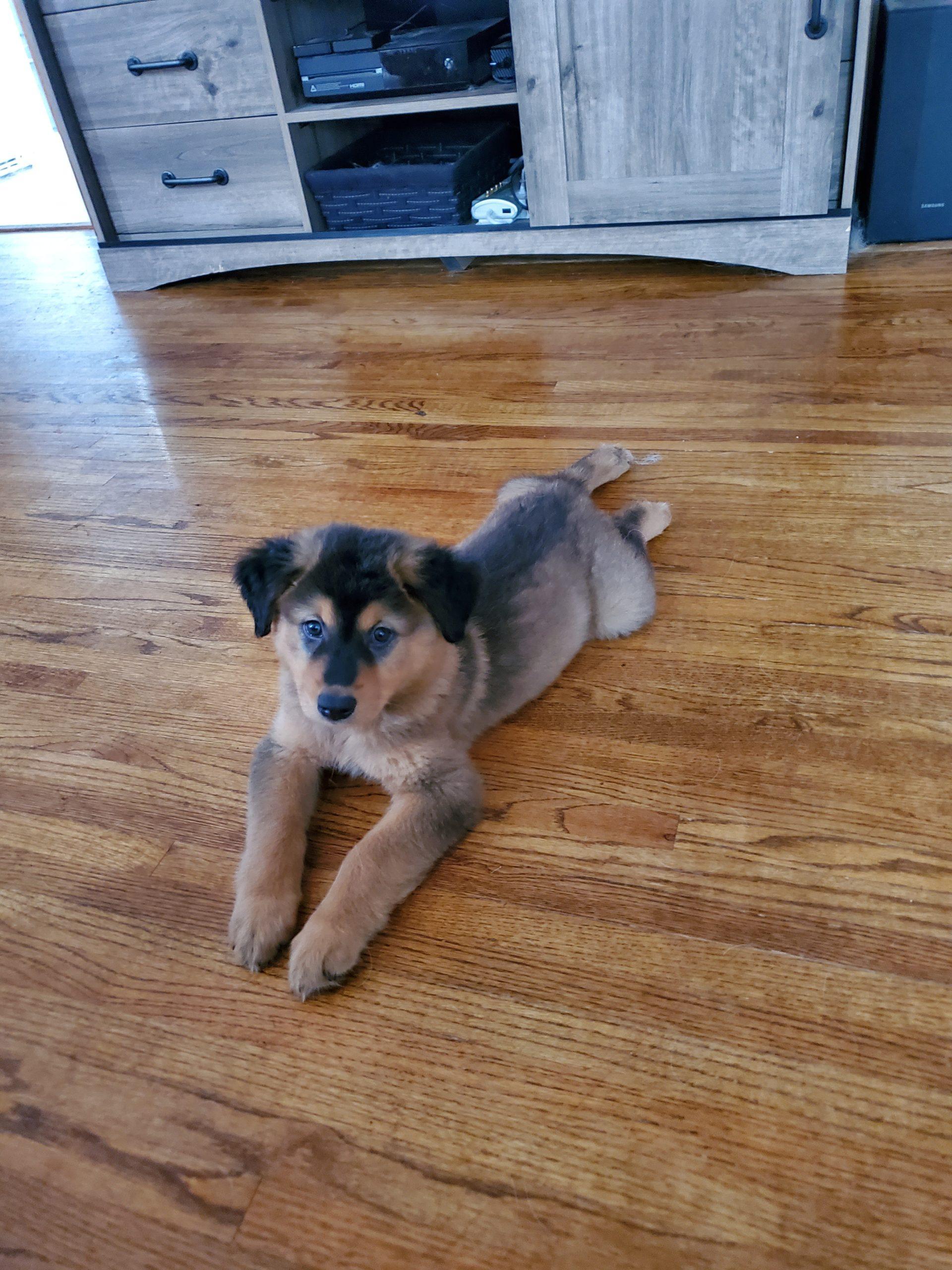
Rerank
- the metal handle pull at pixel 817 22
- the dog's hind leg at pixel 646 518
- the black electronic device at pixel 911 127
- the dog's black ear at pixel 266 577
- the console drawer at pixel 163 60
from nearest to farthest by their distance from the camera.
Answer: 1. the dog's black ear at pixel 266 577
2. the dog's hind leg at pixel 646 518
3. the metal handle pull at pixel 817 22
4. the black electronic device at pixel 911 127
5. the console drawer at pixel 163 60

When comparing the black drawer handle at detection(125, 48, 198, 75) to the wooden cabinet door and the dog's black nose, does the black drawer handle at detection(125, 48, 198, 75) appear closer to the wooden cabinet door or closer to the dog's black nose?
the wooden cabinet door

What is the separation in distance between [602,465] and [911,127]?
66.1 inches

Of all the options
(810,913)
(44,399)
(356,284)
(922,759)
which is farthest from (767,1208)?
(356,284)

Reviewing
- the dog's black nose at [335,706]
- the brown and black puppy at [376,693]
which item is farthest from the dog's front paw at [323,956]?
the dog's black nose at [335,706]

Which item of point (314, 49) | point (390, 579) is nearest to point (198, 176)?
point (314, 49)

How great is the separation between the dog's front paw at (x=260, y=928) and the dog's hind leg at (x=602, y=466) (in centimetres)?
115

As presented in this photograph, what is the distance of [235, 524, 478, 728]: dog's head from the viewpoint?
4.18ft

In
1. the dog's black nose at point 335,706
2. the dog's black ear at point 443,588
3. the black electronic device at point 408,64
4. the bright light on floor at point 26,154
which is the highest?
the black electronic device at point 408,64

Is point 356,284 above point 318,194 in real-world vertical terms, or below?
below

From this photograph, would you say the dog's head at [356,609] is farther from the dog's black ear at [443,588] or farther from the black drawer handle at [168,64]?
the black drawer handle at [168,64]

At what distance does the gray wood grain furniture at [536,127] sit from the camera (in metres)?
2.72

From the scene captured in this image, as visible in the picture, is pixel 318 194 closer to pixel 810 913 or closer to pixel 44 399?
pixel 44 399

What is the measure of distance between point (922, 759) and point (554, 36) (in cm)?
240

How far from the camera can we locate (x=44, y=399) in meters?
3.05
